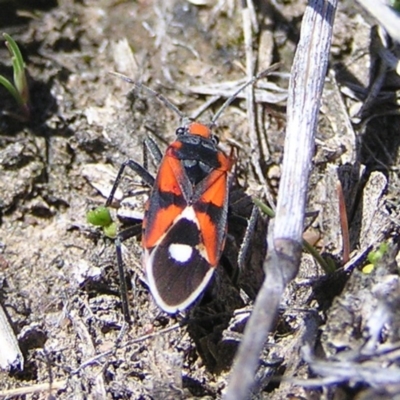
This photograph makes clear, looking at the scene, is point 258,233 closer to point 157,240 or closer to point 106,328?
point 157,240

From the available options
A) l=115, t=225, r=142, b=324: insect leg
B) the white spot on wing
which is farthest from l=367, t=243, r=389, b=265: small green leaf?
l=115, t=225, r=142, b=324: insect leg

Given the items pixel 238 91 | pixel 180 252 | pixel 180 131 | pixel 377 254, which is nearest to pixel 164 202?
pixel 180 252

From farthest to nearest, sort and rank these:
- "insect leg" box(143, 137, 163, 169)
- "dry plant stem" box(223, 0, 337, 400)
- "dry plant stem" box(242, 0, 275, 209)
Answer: "dry plant stem" box(242, 0, 275, 209)
"insect leg" box(143, 137, 163, 169)
"dry plant stem" box(223, 0, 337, 400)

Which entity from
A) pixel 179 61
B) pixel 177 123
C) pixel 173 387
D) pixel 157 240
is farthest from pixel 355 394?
pixel 179 61

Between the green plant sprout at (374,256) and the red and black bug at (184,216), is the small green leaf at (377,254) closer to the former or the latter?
the green plant sprout at (374,256)

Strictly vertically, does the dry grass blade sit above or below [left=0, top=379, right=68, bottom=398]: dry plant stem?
above

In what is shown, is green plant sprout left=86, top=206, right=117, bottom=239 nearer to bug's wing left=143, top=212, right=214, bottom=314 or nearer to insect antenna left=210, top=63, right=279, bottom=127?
bug's wing left=143, top=212, right=214, bottom=314
